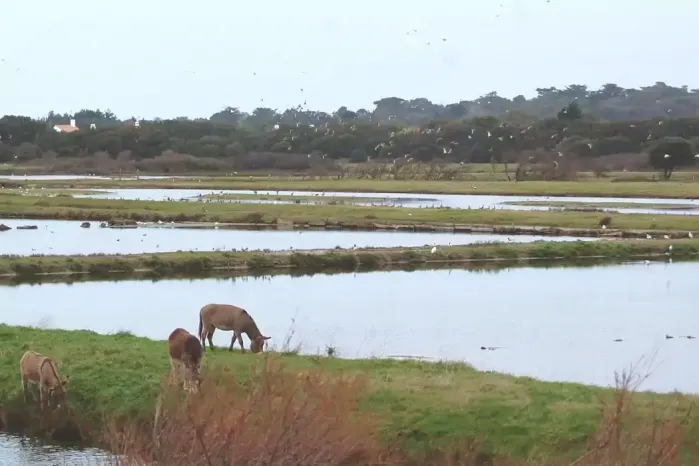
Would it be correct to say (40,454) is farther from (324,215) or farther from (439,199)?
(439,199)

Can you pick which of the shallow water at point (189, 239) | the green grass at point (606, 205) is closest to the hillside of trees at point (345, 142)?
the green grass at point (606, 205)

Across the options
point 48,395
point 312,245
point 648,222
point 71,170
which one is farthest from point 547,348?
point 71,170

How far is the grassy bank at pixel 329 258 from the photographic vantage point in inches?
1380

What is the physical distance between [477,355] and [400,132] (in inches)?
4896

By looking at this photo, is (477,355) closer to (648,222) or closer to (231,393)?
(231,393)

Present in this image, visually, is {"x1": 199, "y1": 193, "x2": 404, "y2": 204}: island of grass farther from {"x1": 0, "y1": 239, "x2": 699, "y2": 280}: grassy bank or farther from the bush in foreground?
the bush in foreground

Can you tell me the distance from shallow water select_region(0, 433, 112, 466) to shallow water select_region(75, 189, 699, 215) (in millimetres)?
48627

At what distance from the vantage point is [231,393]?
36.6 feet

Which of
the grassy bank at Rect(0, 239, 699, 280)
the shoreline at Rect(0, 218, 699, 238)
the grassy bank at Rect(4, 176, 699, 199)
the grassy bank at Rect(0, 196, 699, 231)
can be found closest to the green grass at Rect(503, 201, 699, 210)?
the grassy bank at Rect(4, 176, 699, 199)

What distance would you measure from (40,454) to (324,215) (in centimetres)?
4198

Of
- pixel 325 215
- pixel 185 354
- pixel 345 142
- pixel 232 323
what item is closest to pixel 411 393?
pixel 185 354

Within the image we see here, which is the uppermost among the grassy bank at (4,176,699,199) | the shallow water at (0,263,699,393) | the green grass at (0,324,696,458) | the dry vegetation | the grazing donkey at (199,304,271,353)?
the dry vegetation

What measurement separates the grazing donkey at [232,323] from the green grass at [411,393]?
1.40ft

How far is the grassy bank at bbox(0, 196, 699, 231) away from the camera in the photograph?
53.7m
